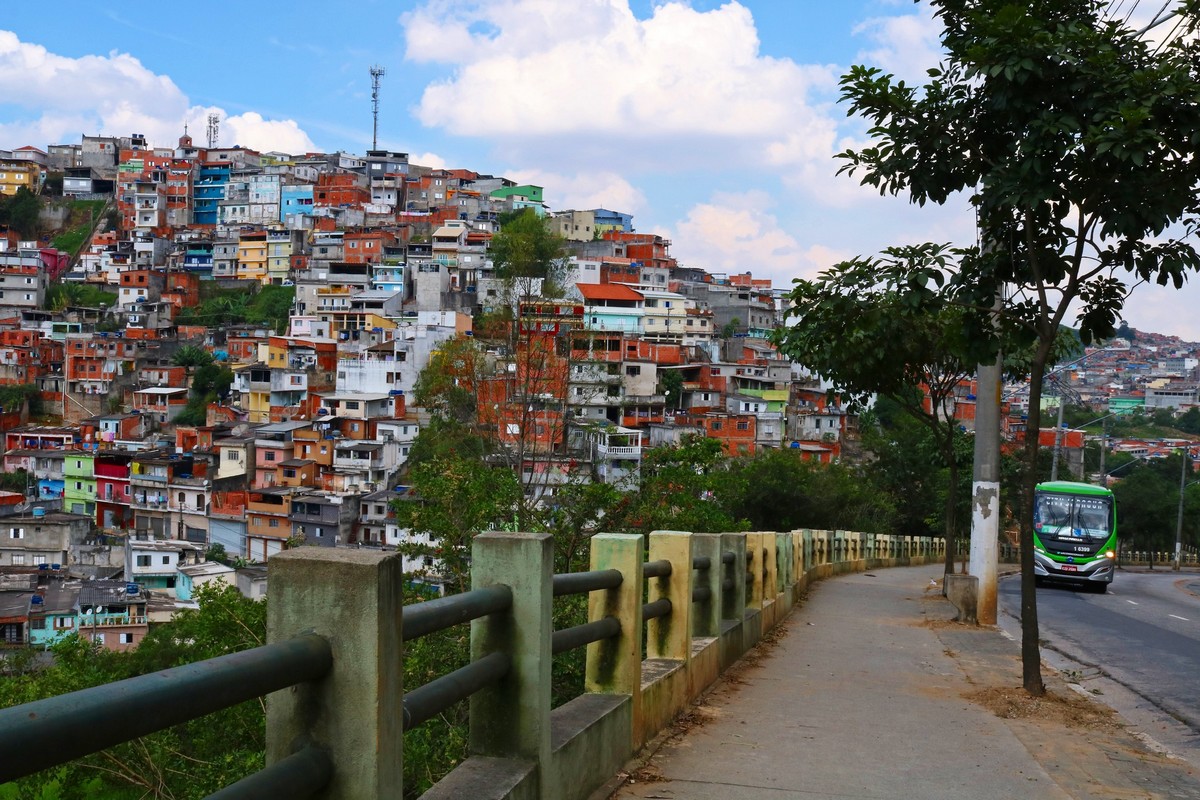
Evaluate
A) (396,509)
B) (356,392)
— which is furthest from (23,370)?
(396,509)

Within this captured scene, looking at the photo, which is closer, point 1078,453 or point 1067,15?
point 1067,15

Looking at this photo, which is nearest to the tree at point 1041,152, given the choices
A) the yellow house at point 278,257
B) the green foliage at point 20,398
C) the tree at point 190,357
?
the tree at point 190,357

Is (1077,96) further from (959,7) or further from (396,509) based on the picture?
(396,509)

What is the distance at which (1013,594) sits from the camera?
998 inches

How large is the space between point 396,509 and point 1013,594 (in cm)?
1452

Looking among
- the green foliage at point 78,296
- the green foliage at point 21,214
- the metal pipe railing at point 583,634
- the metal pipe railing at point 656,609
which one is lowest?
the metal pipe railing at point 656,609

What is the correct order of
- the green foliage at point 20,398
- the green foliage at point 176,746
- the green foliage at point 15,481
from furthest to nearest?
the green foliage at point 20,398
the green foliage at point 15,481
the green foliage at point 176,746

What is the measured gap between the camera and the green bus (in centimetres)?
2764

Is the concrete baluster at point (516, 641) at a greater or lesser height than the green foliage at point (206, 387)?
lesser

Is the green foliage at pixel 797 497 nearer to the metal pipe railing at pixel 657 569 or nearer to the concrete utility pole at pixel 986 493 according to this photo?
the concrete utility pole at pixel 986 493

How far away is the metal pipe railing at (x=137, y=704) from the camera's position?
2045 millimetres

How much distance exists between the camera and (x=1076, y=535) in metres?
28.0

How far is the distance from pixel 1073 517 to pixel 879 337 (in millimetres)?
14477

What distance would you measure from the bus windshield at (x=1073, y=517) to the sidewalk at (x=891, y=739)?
1678cm
